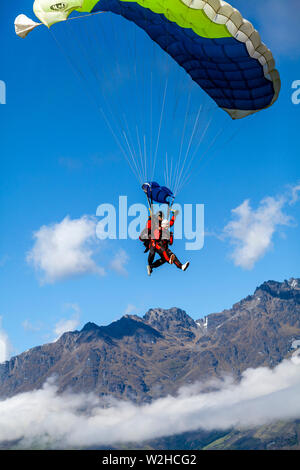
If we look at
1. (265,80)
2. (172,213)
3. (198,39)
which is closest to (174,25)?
(198,39)

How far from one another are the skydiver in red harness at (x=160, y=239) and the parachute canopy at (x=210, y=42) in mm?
7592

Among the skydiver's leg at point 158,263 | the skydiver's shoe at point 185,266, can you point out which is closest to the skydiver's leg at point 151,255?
the skydiver's leg at point 158,263

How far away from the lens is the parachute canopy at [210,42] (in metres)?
23.4

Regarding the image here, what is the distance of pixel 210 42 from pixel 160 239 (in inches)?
370

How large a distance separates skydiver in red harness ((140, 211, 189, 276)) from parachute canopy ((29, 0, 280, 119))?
7.59 meters

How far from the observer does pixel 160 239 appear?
982 inches

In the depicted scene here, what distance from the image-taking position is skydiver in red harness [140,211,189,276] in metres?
25.0

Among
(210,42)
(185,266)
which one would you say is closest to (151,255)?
(185,266)

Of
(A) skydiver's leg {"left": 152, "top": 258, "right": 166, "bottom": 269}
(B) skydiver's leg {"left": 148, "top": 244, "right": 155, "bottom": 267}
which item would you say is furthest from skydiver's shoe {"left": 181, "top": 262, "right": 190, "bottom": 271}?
(B) skydiver's leg {"left": 148, "top": 244, "right": 155, "bottom": 267}

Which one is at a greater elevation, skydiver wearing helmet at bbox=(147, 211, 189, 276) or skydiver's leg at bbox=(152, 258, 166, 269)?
skydiver wearing helmet at bbox=(147, 211, 189, 276)

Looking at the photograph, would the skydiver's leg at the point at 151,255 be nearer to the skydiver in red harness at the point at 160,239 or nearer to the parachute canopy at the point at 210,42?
the skydiver in red harness at the point at 160,239

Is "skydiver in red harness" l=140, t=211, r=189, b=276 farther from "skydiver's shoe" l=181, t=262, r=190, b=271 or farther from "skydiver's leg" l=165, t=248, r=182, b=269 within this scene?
"skydiver's shoe" l=181, t=262, r=190, b=271

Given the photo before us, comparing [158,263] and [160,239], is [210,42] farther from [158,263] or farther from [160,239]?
[158,263]
